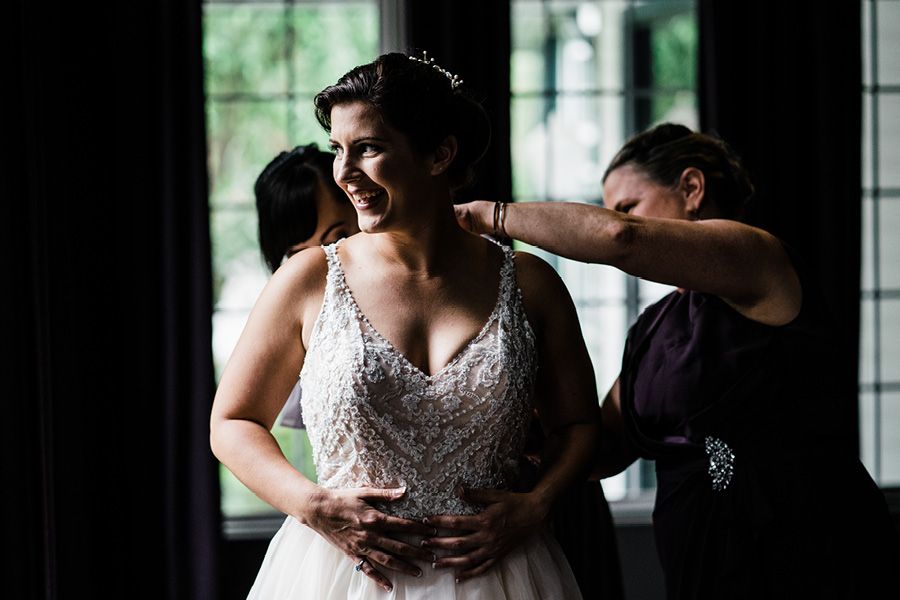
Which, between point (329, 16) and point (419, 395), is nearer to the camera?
point (419, 395)

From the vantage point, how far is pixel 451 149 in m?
1.49

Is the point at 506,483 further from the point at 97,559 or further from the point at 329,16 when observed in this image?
the point at 329,16

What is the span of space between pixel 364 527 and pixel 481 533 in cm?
20

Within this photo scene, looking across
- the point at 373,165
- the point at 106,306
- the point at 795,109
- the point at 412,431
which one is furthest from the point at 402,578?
the point at 795,109

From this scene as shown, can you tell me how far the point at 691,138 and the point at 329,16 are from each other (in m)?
1.89

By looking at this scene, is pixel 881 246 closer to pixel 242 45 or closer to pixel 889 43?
pixel 889 43

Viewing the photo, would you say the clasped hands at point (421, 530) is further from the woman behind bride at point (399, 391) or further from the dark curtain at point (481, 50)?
the dark curtain at point (481, 50)

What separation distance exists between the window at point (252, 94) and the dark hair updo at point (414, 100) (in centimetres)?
178

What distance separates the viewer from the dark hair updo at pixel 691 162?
A: 5.95 ft

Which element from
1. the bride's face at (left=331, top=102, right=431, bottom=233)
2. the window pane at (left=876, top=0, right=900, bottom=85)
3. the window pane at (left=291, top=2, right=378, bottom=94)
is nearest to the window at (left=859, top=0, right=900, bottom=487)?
the window pane at (left=876, top=0, right=900, bottom=85)

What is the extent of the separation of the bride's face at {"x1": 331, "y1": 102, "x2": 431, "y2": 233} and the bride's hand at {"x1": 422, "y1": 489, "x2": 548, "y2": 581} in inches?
20.2

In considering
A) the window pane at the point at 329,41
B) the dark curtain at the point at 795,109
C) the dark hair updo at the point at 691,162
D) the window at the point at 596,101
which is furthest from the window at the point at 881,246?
the window pane at the point at 329,41

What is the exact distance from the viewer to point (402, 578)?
1361 millimetres

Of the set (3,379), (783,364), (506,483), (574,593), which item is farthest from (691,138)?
(3,379)
